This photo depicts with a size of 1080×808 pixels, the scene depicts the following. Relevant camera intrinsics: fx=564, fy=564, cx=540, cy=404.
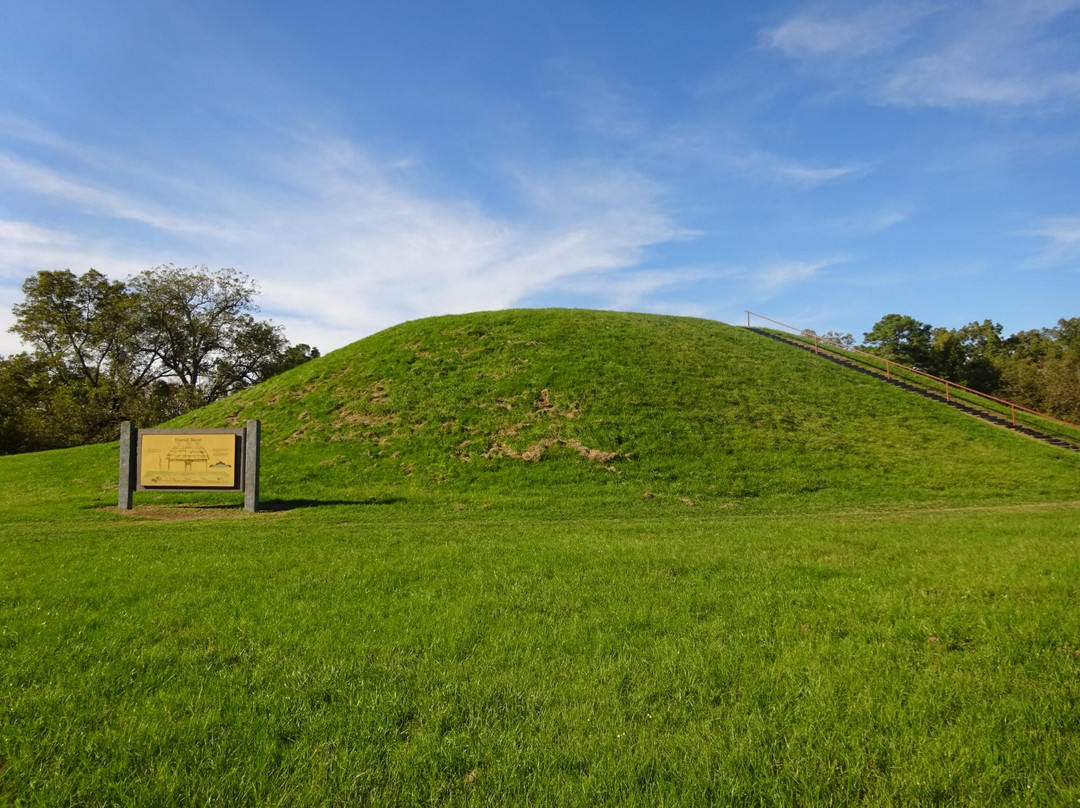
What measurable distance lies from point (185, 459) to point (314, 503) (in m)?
5.45

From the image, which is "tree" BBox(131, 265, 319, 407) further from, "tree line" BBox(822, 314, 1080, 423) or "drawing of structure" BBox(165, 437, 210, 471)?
"tree line" BBox(822, 314, 1080, 423)

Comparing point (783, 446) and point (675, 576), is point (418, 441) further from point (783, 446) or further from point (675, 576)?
point (675, 576)

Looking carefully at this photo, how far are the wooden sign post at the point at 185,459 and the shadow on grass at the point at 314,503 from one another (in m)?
1.34

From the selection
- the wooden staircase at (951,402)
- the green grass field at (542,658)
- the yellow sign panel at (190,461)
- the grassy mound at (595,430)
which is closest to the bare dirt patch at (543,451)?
the grassy mound at (595,430)

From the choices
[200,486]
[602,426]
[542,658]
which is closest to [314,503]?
[200,486]

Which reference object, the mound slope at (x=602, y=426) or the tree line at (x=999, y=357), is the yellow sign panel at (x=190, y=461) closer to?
the mound slope at (x=602, y=426)

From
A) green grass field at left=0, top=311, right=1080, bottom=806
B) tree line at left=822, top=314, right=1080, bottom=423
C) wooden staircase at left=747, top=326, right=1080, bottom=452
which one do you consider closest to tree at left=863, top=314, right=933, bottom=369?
tree line at left=822, top=314, right=1080, bottom=423

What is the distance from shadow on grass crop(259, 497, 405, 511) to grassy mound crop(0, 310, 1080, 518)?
26 centimetres

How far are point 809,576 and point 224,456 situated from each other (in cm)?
2080

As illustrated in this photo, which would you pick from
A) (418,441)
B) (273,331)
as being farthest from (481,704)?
(273,331)

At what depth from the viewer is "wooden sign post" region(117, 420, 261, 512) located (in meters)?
21.7

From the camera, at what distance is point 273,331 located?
2351 inches

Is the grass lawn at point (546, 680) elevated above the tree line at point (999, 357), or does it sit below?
below

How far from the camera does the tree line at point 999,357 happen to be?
55.1 meters
